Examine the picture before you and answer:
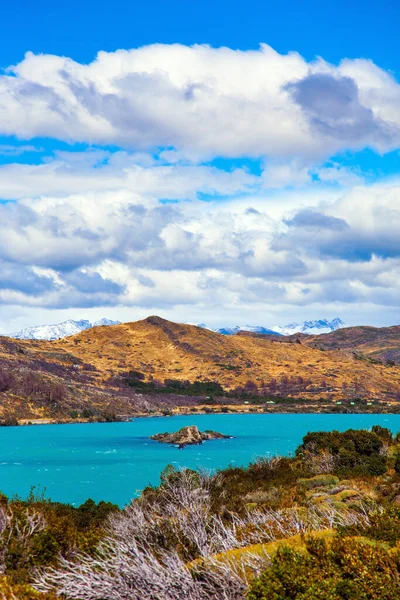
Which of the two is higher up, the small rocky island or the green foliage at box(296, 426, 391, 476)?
the green foliage at box(296, 426, 391, 476)

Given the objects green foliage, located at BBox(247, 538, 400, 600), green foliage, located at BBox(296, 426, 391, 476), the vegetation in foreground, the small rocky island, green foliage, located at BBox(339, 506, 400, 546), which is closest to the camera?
green foliage, located at BBox(247, 538, 400, 600)

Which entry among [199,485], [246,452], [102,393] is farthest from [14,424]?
[199,485]

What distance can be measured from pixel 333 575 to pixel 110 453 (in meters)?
91.5

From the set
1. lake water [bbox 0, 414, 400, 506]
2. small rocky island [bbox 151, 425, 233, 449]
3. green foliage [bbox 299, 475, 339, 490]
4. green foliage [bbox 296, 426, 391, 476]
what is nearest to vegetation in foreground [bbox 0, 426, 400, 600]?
green foliage [bbox 299, 475, 339, 490]

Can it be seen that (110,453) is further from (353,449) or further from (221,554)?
(221,554)

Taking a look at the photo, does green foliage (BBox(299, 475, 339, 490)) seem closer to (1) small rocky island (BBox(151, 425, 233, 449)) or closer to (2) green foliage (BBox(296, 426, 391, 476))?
(2) green foliage (BBox(296, 426, 391, 476))

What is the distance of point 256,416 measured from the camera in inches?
7480

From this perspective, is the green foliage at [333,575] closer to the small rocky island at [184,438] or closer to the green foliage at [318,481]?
the green foliage at [318,481]

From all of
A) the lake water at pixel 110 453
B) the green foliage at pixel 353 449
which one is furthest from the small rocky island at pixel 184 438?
the green foliage at pixel 353 449

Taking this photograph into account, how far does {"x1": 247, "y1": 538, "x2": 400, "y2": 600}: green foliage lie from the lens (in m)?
9.02

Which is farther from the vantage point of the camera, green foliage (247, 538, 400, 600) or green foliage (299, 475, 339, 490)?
green foliage (299, 475, 339, 490)

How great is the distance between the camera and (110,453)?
97.3 m

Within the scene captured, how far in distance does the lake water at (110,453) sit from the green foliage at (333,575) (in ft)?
120

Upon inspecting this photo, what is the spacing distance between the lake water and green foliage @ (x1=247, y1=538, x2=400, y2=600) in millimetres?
36603
